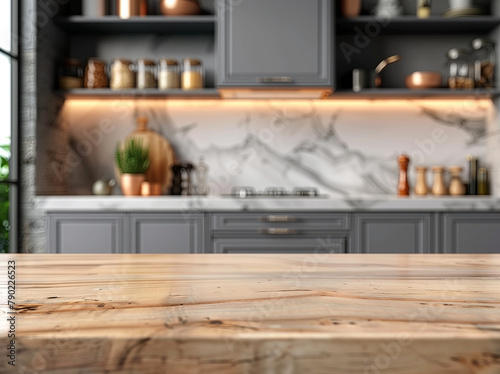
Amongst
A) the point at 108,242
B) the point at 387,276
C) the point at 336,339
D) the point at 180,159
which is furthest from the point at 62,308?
the point at 180,159

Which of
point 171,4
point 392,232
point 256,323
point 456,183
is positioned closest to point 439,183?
point 456,183

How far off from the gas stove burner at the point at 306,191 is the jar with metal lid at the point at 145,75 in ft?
3.58

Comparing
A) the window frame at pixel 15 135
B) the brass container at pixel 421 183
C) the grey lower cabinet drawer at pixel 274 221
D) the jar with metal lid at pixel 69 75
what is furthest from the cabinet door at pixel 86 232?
the brass container at pixel 421 183

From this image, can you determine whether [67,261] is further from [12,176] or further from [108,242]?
[12,176]

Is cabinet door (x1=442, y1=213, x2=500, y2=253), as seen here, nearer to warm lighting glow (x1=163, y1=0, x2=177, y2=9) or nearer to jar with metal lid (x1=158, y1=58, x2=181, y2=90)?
jar with metal lid (x1=158, y1=58, x2=181, y2=90)

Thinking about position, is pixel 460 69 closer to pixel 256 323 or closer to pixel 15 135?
pixel 15 135

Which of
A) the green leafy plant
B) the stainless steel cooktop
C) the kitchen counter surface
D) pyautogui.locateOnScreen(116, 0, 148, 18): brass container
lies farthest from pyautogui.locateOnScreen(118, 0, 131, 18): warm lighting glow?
the stainless steel cooktop

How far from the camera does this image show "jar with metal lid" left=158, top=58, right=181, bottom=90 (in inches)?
118

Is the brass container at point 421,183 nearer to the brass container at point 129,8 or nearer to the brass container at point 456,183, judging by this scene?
the brass container at point 456,183

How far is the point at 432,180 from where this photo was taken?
3.19m

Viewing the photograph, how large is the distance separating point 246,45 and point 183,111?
65 cm

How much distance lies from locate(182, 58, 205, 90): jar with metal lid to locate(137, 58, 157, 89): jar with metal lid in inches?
7.6

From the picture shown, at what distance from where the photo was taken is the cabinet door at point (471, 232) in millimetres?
2596

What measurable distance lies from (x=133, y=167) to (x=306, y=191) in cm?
106
